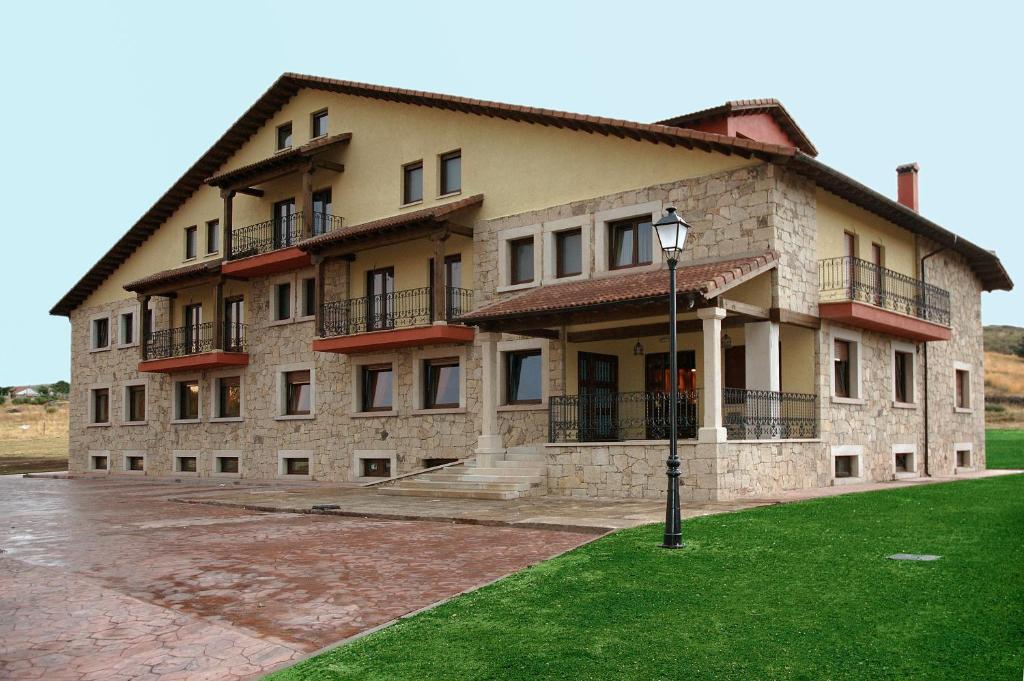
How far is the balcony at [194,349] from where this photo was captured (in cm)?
2727

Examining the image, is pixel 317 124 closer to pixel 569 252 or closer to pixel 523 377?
pixel 569 252

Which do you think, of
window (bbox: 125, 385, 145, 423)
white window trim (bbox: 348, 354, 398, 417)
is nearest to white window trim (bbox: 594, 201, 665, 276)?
white window trim (bbox: 348, 354, 398, 417)

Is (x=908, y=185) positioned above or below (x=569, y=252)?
above

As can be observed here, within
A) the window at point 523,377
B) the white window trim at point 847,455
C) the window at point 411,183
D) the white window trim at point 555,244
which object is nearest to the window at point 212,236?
the window at point 411,183

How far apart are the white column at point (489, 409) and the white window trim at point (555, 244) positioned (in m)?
2.22

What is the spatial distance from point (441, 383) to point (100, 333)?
58.5 feet

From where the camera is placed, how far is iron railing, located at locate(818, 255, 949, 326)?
60.9 feet

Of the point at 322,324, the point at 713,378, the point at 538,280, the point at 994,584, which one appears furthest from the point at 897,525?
the point at 322,324

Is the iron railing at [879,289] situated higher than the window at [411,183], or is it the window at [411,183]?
the window at [411,183]

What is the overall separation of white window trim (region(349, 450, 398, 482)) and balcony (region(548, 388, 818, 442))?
227 inches

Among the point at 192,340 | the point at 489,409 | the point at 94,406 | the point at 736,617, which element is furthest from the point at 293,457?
the point at 736,617

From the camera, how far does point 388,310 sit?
2347 cm

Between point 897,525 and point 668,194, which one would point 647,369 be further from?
point 897,525

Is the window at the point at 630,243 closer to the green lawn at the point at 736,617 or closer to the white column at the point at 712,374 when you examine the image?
the white column at the point at 712,374
